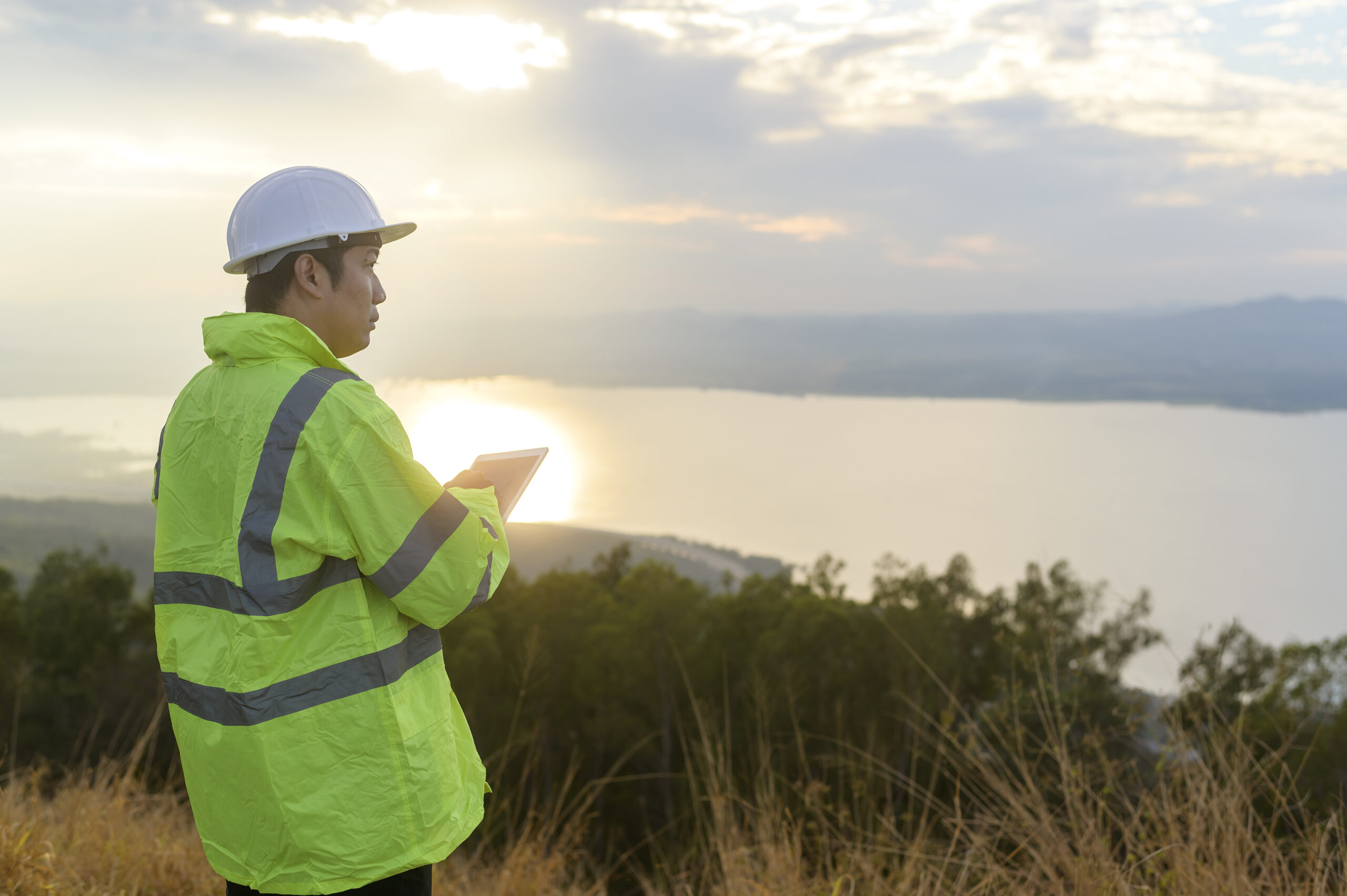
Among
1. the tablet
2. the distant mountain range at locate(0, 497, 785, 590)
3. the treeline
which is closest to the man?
the tablet

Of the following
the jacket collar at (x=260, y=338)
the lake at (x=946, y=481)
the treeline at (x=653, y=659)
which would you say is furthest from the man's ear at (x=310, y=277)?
the treeline at (x=653, y=659)

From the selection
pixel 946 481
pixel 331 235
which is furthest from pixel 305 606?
pixel 946 481

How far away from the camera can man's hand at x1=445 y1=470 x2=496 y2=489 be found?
1626 millimetres

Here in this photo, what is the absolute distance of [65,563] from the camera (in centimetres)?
2422

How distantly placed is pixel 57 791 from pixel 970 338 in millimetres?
116032

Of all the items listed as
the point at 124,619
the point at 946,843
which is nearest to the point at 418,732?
the point at 946,843

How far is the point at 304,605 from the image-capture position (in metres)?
1.35

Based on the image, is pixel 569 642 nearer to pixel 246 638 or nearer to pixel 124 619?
pixel 124 619

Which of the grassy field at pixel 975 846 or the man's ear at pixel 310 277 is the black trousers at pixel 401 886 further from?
the grassy field at pixel 975 846

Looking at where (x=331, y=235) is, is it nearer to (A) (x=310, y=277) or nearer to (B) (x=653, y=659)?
(A) (x=310, y=277)

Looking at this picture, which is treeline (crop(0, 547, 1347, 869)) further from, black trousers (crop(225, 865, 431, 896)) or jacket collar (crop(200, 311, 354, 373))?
jacket collar (crop(200, 311, 354, 373))

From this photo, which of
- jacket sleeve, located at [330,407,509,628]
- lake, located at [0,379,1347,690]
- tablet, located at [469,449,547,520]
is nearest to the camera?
jacket sleeve, located at [330,407,509,628]

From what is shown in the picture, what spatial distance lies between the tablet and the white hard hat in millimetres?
479

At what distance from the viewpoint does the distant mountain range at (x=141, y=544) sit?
77.4ft
